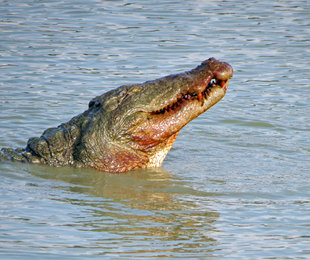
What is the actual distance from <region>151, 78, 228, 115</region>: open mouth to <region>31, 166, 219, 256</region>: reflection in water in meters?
0.81

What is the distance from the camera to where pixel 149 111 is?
Answer: 733 centimetres

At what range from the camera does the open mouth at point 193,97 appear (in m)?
7.30

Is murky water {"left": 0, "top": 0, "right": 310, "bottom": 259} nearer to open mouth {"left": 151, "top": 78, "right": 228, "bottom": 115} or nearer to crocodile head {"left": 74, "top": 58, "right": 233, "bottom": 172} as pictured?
crocodile head {"left": 74, "top": 58, "right": 233, "bottom": 172}

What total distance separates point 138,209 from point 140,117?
1323 mm

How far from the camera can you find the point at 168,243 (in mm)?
5379

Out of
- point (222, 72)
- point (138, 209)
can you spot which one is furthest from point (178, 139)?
point (138, 209)

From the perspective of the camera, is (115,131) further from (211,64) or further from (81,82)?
(81,82)

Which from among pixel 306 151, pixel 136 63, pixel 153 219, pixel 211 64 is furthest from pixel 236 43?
pixel 153 219

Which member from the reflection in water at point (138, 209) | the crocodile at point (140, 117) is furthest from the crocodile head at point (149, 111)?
the reflection in water at point (138, 209)

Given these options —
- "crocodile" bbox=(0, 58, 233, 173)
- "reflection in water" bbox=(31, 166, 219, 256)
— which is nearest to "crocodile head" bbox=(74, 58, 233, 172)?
"crocodile" bbox=(0, 58, 233, 173)

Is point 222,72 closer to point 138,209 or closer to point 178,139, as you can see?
point 138,209

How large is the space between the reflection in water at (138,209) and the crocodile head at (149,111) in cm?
36

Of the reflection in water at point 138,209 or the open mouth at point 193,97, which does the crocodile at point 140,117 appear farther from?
the reflection in water at point 138,209

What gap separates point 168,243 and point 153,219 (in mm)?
658
